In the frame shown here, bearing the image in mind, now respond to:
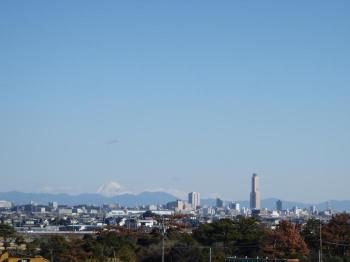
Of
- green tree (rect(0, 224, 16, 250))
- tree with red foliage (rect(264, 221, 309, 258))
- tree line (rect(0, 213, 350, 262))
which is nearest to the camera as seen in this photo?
tree with red foliage (rect(264, 221, 309, 258))

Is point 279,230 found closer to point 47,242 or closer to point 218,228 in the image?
point 218,228

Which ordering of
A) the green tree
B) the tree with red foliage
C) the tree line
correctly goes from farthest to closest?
the green tree < the tree line < the tree with red foliage

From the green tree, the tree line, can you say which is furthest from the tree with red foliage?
the green tree

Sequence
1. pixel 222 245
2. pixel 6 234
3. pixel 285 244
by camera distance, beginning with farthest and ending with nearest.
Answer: pixel 6 234 < pixel 222 245 < pixel 285 244

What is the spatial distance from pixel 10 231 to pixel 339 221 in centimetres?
2710

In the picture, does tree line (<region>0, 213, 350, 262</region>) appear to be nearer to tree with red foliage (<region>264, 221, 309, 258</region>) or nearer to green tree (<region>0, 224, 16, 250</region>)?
tree with red foliage (<region>264, 221, 309, 258</region>)

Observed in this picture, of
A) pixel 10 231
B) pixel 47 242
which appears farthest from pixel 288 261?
pixel 10 231

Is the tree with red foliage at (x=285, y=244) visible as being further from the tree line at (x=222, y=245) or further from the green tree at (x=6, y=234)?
the green tree at (x=6, y=234)

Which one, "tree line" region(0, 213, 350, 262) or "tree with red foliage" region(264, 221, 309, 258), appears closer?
"tree with red foliage" region(264, 221, 309, 258)

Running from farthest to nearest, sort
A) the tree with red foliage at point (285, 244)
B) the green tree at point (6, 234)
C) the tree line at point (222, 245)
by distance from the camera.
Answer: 1. the green tree at point (6, 234)
2. the tree line at point (222, 245)
3. the tree with red foliage at point (285, 244)

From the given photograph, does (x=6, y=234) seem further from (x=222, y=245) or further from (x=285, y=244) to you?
(x=285, y=244)

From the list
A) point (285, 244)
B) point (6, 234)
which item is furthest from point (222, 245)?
point (6, 234)

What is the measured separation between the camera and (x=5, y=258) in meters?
43.5

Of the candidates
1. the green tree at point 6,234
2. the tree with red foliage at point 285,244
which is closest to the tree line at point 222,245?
the tree with red foliage at point 285,244
